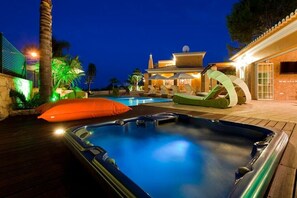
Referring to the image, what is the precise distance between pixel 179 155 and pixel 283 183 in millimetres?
1893

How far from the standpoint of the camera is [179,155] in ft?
11.0

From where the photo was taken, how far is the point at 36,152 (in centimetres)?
252

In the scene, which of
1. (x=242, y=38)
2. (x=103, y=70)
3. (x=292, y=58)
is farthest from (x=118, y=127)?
(x=103, y=70)

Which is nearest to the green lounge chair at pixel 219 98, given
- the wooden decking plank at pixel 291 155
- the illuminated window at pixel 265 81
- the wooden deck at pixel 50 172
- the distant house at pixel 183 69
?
the wooden deck at pixel 50 172

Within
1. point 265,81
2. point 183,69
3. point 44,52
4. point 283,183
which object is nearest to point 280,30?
point 265,81

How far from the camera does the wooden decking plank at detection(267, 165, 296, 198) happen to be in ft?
4.69

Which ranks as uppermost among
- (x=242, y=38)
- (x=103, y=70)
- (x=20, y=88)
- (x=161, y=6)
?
(x=161, y=6)

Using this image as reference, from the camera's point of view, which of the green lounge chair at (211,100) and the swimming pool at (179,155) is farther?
the green lounge chair at (211,100)

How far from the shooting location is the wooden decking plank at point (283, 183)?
1.43m

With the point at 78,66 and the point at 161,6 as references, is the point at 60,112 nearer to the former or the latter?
the point at 78,66

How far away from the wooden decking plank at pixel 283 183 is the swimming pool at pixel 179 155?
0.07 m

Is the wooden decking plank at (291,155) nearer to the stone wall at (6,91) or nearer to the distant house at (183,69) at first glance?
the stone wall at (6,91)

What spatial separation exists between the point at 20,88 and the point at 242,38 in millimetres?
17748

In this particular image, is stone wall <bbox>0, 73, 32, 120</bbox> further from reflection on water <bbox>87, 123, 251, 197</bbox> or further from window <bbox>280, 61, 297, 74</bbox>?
window <bbox>280, 61, 297, 74</bbox>
